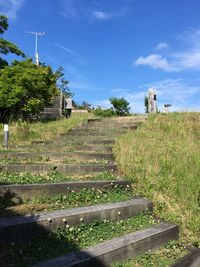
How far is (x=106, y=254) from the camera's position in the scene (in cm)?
229

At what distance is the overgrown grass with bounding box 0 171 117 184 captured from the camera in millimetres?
3398

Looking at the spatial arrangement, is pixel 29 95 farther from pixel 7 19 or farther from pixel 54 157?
pixel 7 19

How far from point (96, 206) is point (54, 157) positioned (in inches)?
89.2

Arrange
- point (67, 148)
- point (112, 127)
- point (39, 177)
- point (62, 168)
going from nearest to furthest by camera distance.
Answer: point (39, 177), point (62, 168), point (67, 148), point (112, 127)

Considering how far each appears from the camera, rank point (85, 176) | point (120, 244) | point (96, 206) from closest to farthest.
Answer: point (120, 244)
point (96, 206)
point (85, 176)

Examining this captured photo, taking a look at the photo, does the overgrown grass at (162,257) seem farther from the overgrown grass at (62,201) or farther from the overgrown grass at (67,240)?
the overgrown grass at (62,201)

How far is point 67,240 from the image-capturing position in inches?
97.9

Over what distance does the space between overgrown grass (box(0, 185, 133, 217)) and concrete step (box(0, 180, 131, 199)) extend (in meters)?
0.06

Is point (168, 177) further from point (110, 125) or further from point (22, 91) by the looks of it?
point (22, 91)

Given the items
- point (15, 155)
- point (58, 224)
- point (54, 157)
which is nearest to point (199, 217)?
point (58, 224)

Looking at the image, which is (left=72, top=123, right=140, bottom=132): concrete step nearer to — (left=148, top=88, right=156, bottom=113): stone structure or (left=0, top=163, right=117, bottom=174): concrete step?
(left=0, top=163, right=117, bottom=174): concrete step

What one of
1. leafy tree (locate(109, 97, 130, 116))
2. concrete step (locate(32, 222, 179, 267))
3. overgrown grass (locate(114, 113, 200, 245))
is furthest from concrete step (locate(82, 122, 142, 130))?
leafy tree (locate(109, 97, 130, 116))

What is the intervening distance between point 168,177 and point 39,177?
2363 millimetres

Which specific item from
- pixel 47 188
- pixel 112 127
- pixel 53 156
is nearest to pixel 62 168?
pixel 53 156
